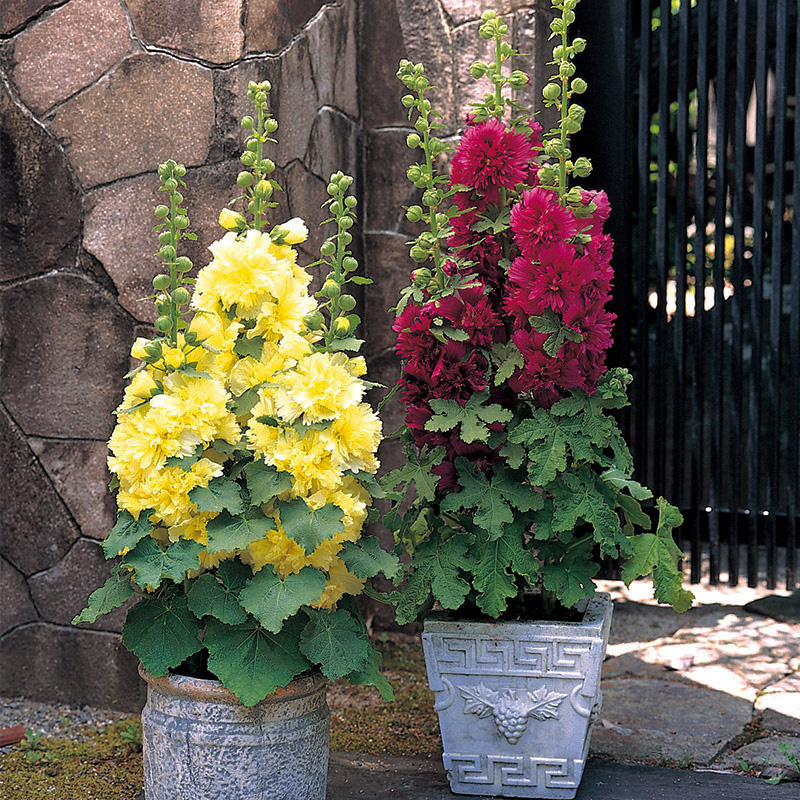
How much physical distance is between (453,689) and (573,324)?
2.95 feet

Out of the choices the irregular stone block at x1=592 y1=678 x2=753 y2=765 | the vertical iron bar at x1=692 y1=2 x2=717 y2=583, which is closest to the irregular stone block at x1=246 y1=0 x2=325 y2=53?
the vertical iron bar at x1=692 y1=2 x2=717 y2=583

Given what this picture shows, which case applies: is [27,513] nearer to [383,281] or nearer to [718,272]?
[383,281]

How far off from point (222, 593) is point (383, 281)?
5.42ft

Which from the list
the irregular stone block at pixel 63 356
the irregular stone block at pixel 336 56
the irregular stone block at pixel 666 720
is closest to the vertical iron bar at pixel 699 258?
the irregular stone block at pixel 666 720

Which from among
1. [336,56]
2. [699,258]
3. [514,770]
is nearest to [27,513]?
[514,770]

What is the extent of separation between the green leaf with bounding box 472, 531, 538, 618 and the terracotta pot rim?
433 mm

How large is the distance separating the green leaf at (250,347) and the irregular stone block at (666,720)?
1.48 metres

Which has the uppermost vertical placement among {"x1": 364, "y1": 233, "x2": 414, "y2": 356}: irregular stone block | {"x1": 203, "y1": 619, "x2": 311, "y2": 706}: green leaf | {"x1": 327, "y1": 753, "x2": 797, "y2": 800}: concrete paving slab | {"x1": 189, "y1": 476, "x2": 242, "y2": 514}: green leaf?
{"x1": 364, "y1": 233, "x2": 414, "y2": 356}: irregular stone block

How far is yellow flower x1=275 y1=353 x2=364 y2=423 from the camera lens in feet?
6.46

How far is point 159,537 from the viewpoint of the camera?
211 cm

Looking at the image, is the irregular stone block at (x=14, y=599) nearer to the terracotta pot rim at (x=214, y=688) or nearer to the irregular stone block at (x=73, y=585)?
the irregular stone block at (x=73, y=585)

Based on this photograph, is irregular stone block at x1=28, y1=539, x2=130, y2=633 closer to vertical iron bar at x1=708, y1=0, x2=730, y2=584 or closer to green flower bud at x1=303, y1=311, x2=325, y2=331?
green flower bud at x1=303, y1=311, x2=325, y2=331

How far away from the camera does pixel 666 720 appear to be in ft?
9.98

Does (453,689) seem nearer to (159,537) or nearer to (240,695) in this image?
(240,695)
